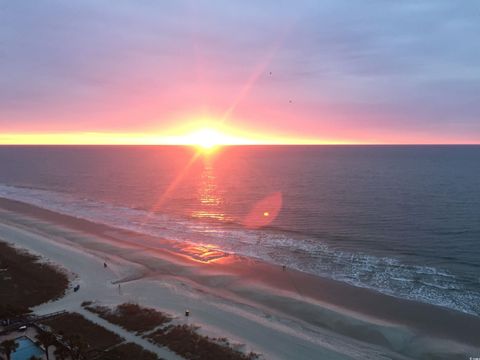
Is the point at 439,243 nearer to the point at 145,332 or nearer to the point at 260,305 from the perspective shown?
the point at 260,305

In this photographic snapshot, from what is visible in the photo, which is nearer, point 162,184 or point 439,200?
point 439,200

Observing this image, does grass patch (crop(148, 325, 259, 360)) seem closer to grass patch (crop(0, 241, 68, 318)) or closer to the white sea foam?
grass patch (crop(0, 241, 68, 318))

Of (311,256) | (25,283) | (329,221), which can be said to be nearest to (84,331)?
(25,283)

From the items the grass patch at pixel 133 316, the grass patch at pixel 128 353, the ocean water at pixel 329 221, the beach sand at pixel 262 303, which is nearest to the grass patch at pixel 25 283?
the beach sand at pixel 262 303

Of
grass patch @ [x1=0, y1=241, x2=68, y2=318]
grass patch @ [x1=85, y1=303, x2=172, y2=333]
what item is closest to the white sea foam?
grass patch @ [x1=85, y1=303, x2=172, y2=333]

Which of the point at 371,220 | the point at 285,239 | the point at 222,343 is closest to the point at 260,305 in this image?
the point at 222,343

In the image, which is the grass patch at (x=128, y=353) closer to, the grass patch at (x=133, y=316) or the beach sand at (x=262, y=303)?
the grass patch at (x=133, y=316)

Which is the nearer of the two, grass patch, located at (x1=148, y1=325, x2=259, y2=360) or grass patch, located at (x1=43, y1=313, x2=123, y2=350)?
grass patch, located at (x1=148, y1=325, x2=259, y2=360)
